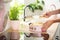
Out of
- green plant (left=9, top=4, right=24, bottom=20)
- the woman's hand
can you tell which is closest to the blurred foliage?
green plant (left=9, top=4, right=24, bottom=20)

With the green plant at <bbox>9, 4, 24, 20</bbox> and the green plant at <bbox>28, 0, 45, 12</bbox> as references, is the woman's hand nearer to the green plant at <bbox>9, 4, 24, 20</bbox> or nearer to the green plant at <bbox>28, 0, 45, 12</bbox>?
the green plant at <bbox>28, 0, 45, 12</bbox>

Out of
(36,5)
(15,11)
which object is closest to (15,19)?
(15,11)

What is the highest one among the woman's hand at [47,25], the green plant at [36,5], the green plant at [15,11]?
the green plant at [36,5]

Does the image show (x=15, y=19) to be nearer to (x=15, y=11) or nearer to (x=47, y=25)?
(x=15, y=11)

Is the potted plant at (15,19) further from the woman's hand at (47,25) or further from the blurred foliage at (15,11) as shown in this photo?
the woman's hand at (47,25)

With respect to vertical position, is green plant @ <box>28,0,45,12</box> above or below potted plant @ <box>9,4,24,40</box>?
above

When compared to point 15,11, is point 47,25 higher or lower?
lower

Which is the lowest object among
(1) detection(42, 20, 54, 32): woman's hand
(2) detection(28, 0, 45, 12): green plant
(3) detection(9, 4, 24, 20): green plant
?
(1) detection(42, 20, 54, 32): woman's hand

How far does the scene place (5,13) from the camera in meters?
1.42

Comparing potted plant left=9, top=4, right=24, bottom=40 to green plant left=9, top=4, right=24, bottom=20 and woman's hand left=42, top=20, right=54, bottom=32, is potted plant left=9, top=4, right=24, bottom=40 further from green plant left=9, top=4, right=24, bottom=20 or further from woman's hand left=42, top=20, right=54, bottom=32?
woman's hand left=42, top=20, right=54, bottom=32

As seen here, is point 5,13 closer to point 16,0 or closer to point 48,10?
point 16,0

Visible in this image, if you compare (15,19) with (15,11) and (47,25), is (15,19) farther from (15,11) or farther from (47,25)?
(47,25)

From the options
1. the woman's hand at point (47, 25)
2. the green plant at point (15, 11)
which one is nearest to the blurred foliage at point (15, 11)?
the green plant at point (15, 11)

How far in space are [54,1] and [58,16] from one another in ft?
0.53
